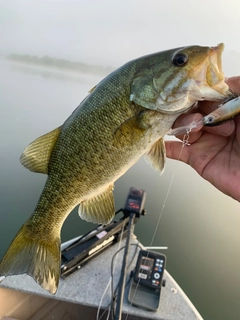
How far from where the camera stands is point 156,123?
1554mm

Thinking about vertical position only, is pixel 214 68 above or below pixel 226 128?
above

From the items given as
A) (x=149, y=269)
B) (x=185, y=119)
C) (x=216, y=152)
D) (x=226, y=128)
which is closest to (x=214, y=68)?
(x=185, y=119)

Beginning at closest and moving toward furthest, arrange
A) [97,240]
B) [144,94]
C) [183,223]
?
[144,94] < [97,240] < [183,223]

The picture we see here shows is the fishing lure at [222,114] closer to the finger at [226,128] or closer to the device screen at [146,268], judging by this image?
the finger at [226,128]

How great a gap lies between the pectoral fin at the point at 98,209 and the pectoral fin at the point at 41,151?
343mm

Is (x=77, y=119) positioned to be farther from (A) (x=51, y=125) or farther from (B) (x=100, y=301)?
(A) (x=51, y=125)

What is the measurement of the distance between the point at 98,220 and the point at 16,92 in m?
17.6

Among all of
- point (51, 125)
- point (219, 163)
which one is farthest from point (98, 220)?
point (51, 125)

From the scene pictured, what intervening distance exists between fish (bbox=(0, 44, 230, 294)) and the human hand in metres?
0.26

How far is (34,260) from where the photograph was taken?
1656mm

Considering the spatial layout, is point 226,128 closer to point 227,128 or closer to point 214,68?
point 227,128

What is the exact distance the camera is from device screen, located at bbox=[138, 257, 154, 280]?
2.84m

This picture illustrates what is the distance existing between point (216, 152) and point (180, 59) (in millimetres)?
753

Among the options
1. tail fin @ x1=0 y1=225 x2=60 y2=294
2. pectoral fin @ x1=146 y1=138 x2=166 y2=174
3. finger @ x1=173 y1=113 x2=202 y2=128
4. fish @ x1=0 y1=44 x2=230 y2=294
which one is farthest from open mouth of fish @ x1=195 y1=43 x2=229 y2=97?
tail fin @ x1=0 y1=225 x2=60 y2=294
